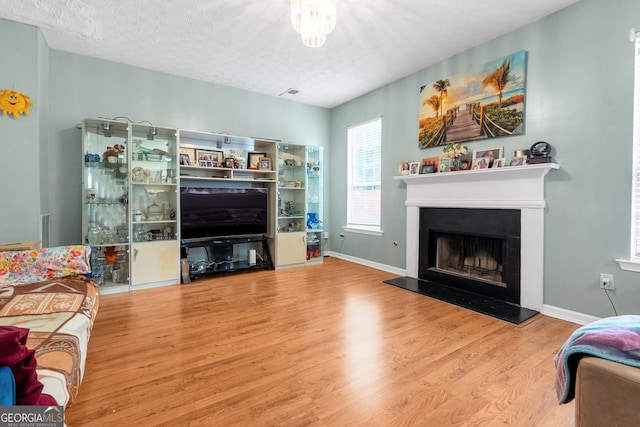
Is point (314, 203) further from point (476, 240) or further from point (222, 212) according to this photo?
point (476, 240)

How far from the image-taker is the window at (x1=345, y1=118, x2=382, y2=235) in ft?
15.7

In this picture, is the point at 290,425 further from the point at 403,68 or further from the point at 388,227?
the point at 403,68

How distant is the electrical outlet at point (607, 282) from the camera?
2.46 metres

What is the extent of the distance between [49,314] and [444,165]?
3894 mm

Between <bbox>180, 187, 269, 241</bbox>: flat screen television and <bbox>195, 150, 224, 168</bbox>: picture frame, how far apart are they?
0.44 metres

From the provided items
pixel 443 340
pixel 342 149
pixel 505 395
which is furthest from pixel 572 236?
pixel 342 149

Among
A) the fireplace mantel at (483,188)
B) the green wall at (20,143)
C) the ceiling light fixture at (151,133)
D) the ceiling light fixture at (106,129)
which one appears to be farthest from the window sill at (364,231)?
the green wall at (20,143)

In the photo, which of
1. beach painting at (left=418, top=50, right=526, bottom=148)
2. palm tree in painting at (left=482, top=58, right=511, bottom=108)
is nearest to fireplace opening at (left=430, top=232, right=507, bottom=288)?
beach painting at (left=418, top=50, right=526, bottom=148)

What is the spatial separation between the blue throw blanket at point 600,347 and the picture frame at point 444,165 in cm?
279

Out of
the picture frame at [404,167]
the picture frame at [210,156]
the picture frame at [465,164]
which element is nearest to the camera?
the picture frame at [465,164]

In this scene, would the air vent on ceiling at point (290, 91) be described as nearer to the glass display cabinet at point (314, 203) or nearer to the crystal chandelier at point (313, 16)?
the glass display cabinet at point (314, 203)

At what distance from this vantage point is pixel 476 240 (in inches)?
139

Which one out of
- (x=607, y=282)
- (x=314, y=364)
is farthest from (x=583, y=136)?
(x=314, y=364)

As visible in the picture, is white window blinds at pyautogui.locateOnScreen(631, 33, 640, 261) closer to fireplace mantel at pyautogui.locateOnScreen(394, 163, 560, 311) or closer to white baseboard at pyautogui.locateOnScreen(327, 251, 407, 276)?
fireplace mantel at pyautogui.locateOnScreen(394, 163, 560, 311)
